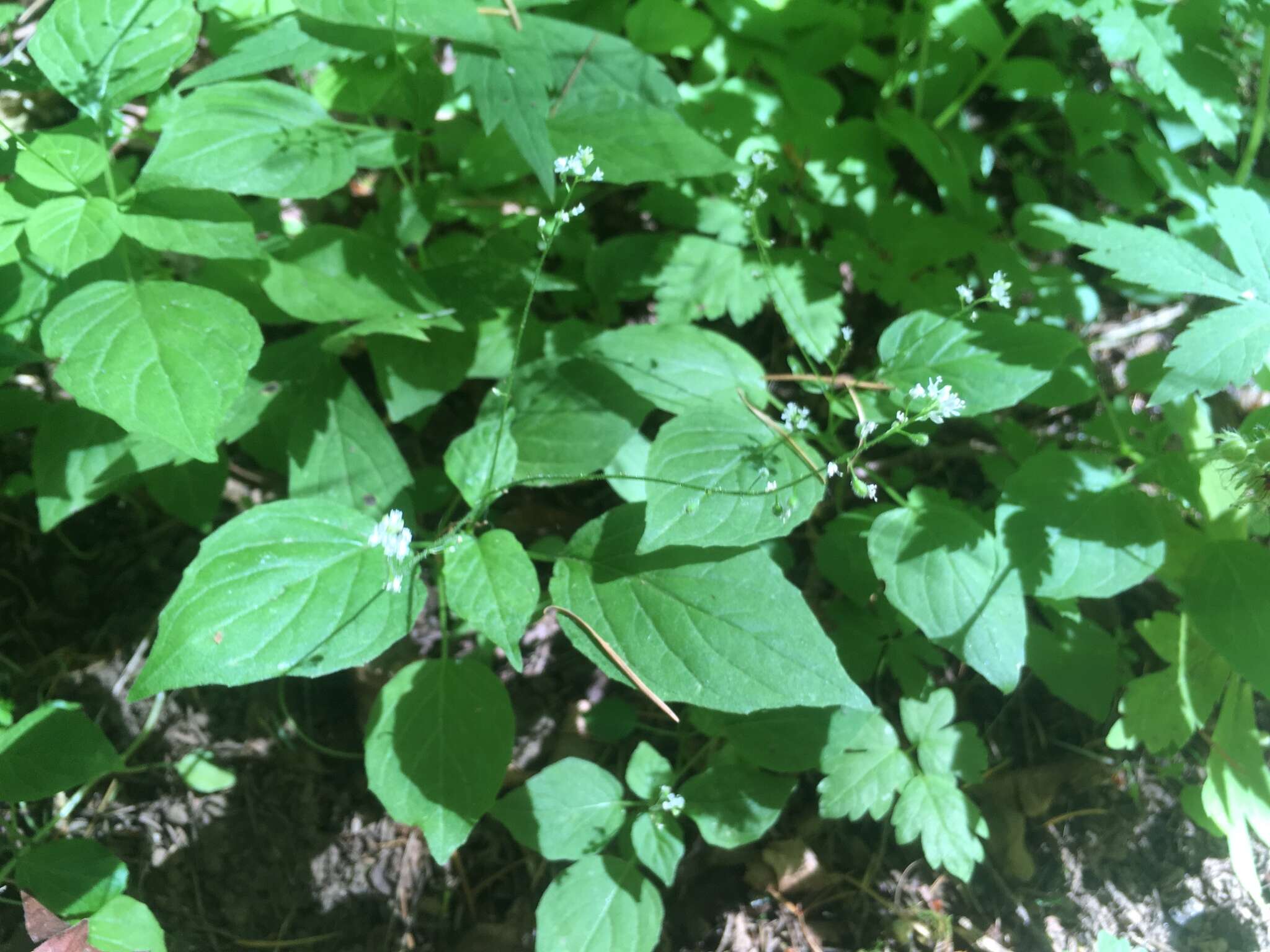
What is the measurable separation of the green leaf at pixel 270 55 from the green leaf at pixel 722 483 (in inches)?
44.8

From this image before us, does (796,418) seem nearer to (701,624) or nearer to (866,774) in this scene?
(701,624)

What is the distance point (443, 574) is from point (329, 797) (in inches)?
36.6

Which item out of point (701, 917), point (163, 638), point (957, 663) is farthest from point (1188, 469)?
point (163, 638)

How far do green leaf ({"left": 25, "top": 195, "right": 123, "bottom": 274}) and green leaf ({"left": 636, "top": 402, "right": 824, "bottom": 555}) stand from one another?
1.15 metres

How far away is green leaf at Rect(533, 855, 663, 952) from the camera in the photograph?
1.66 metres

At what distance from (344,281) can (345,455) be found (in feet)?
1.33

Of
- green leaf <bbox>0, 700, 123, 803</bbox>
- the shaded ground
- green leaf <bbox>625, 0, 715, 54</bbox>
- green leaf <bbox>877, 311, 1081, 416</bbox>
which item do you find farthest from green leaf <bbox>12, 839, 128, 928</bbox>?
green leaf <bbox>625, 0, 715, 54</bbox>

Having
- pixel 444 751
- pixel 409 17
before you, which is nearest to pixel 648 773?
pixel 444 751

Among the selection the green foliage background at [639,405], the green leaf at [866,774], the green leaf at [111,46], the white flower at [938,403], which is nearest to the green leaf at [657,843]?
the green foliage background at [639,405]

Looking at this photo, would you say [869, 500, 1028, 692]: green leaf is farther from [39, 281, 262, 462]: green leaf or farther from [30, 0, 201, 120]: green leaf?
[30, 0, 201, 120]: green leaf

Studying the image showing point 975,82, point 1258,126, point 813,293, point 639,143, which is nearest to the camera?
point 639,143

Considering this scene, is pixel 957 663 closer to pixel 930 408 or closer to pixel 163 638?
pixel 930 408

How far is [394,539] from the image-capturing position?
1.36 m

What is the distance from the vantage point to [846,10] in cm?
236
